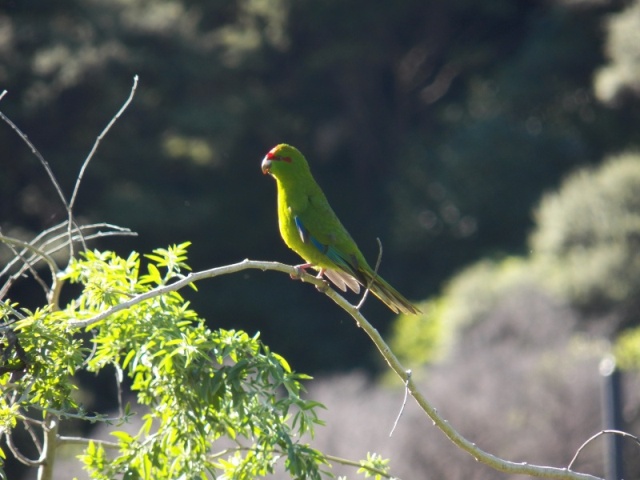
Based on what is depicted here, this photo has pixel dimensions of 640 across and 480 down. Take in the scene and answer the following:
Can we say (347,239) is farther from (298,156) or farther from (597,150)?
(597,150)

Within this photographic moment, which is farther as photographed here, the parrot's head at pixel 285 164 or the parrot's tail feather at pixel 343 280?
the parrot's head at pixel 285 164

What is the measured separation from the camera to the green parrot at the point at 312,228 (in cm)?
483

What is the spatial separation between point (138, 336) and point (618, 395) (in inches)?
210

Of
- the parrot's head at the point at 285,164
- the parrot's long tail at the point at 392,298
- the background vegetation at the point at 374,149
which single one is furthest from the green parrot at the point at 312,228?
the background vegetation at the point at 374,149

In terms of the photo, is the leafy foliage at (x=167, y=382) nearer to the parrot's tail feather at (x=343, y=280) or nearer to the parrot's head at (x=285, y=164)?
the parrot's tail feather at (x=343, y=280)

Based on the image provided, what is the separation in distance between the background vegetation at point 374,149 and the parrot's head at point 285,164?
791cm

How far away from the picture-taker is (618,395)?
24.9ft

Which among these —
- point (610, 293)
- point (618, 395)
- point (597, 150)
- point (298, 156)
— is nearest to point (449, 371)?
point (610, 293)

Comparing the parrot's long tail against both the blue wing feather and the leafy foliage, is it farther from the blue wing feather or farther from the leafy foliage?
the leafy foliage

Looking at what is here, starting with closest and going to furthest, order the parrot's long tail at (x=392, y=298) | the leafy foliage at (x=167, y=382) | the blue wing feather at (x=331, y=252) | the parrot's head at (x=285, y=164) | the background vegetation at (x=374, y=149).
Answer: the leafy foliage at (x=167, y=382) → the parrot's long tail at (x=392, y=298) → the blue wing feather at (x=331, y=252) → the parrot's head at (x=285, y=164) → the background vegetation at (x=374, y=149)

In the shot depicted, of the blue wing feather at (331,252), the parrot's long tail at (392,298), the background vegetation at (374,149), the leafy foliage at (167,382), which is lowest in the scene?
the leafy foliage at (167,382)

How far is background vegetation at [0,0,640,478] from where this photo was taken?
1625 cm

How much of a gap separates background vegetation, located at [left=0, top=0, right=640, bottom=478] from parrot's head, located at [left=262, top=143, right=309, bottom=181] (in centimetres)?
791

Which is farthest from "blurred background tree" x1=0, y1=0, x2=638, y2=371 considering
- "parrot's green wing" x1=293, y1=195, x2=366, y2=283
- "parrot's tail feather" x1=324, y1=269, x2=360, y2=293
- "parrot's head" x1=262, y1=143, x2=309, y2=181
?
"parrot's tail feather" x1=324, y1=269, x2=360, y2=293
